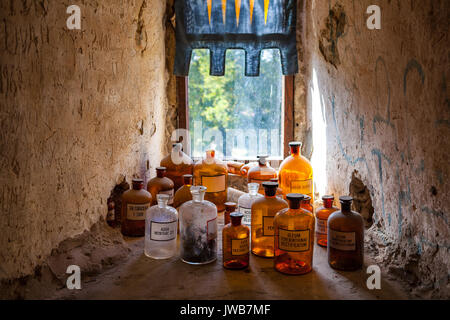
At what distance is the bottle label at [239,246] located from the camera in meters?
1.50

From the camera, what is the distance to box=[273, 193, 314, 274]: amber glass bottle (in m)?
1.44

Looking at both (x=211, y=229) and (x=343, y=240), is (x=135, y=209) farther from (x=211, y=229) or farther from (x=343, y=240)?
(x=343, y=240)

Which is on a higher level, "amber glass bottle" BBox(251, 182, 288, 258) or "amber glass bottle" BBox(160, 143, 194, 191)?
"amber glass bottle" BBox(160, 143, 194, 191)

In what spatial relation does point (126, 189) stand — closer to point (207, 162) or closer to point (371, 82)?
point (207, 162)

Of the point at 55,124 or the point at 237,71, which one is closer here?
the point at 55,124

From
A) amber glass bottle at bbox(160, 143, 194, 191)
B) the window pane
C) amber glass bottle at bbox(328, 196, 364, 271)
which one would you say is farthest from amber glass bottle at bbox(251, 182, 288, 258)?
the window pane

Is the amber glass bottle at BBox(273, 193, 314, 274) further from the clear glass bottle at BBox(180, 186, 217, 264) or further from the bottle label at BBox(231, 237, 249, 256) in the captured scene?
the clear glass bottle at BBox(180, 186, 217, 264)

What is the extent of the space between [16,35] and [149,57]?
1308mm

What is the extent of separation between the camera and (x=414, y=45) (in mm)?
1349

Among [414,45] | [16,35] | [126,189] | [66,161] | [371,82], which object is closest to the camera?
[16,35]

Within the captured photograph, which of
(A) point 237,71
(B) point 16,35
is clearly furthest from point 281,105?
(B) point 16,35

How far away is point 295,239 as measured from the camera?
1.43 meters

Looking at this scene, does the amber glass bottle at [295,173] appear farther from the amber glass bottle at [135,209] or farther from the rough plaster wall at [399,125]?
the amber glass bottle at [135,209]

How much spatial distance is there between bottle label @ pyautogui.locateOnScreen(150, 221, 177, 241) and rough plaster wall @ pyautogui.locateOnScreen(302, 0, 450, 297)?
0.81 meters
